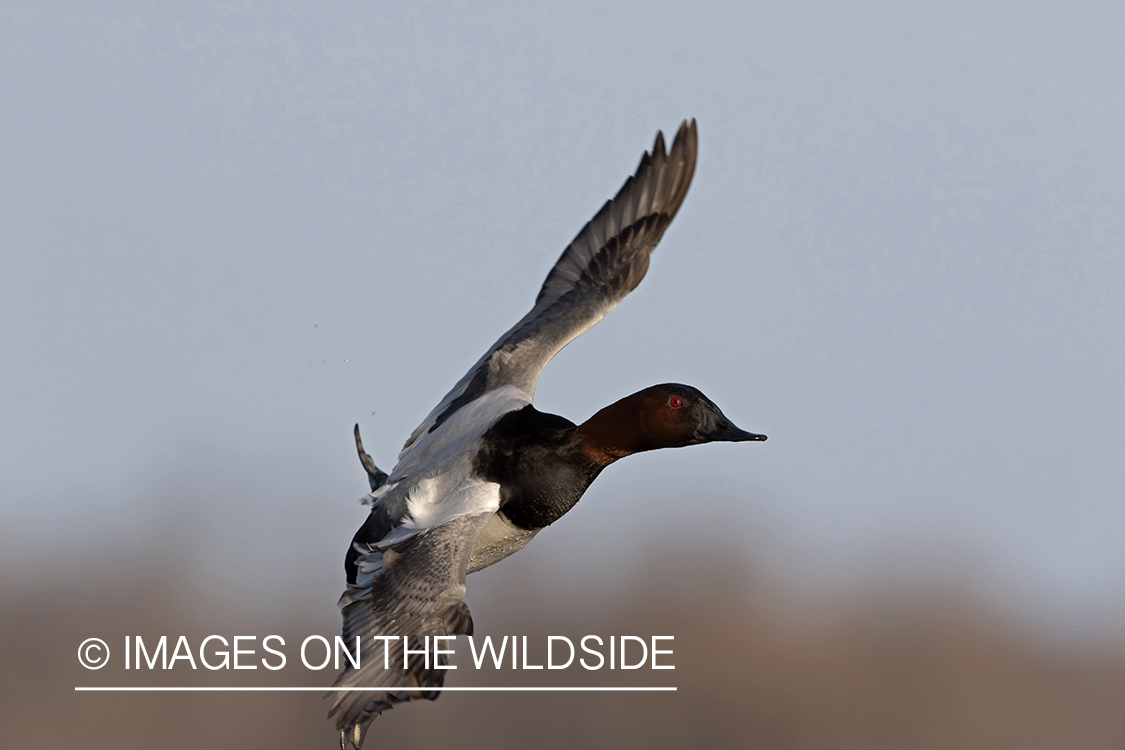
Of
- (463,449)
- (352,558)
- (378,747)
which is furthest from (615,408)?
(378,747)

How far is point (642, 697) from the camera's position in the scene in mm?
42062

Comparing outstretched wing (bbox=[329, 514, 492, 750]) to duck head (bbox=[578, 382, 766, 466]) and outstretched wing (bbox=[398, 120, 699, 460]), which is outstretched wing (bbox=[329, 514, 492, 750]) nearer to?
duck head (bbox=[578, 382, 766, 466])

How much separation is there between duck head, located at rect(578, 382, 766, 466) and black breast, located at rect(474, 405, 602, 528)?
0.16 m

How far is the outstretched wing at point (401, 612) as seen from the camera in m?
8.30

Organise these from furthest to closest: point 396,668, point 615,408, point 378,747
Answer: point 378,747
point 615,408
point 396,668

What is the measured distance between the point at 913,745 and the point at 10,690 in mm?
28942

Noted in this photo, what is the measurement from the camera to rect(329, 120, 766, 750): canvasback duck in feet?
28.1

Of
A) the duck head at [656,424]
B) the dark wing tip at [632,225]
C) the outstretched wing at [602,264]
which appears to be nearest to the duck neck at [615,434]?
the duck head at [656,424]

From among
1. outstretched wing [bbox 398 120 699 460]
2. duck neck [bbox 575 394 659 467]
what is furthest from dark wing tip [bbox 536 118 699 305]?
duck neck [bbox 575 394 659 467]

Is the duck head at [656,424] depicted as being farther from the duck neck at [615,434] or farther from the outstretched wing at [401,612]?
the outstretched wing at [401,612]

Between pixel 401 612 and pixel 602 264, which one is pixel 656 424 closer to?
pixel 401 612

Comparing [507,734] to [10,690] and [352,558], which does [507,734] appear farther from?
[352,558]

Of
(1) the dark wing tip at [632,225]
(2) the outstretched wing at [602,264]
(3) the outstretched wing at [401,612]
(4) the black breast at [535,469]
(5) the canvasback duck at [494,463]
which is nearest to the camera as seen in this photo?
A: (3) the outstretched wing at [401,612]

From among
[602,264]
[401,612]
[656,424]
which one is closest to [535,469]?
[656,424]
